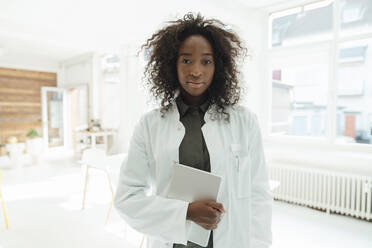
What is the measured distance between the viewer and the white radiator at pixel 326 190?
2.86m

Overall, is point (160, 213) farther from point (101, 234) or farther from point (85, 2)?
point (85, 2)

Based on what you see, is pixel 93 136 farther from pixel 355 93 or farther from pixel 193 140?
pixel 193 140

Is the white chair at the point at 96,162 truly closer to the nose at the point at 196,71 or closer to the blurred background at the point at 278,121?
the blurred background at the point at 278,121

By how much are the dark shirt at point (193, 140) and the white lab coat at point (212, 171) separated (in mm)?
24

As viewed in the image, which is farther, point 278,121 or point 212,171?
point 278,121

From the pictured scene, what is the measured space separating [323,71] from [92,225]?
11.8 feet

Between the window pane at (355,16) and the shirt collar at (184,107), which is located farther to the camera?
the window pane at (355,16)

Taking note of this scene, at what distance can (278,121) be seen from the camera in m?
4.01

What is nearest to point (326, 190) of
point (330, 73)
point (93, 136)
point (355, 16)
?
point (330, 73)

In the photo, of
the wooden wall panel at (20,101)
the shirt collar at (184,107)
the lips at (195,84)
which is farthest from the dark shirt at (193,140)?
the wooden wall panel at (20,101)

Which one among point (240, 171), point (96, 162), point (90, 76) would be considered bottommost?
point (96, 162)

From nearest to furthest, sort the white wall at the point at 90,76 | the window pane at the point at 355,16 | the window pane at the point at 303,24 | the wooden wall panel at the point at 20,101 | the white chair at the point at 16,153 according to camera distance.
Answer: the window pane at the point at 355,16, the window pane at the point at 303,24, the white chair at the point at 16,153, the white wall at the point at 90,76, the wooden wall panel at the point at 20,101

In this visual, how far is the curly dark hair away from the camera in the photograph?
34.7 inches

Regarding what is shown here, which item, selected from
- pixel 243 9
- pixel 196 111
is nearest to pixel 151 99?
pixel 196 111
